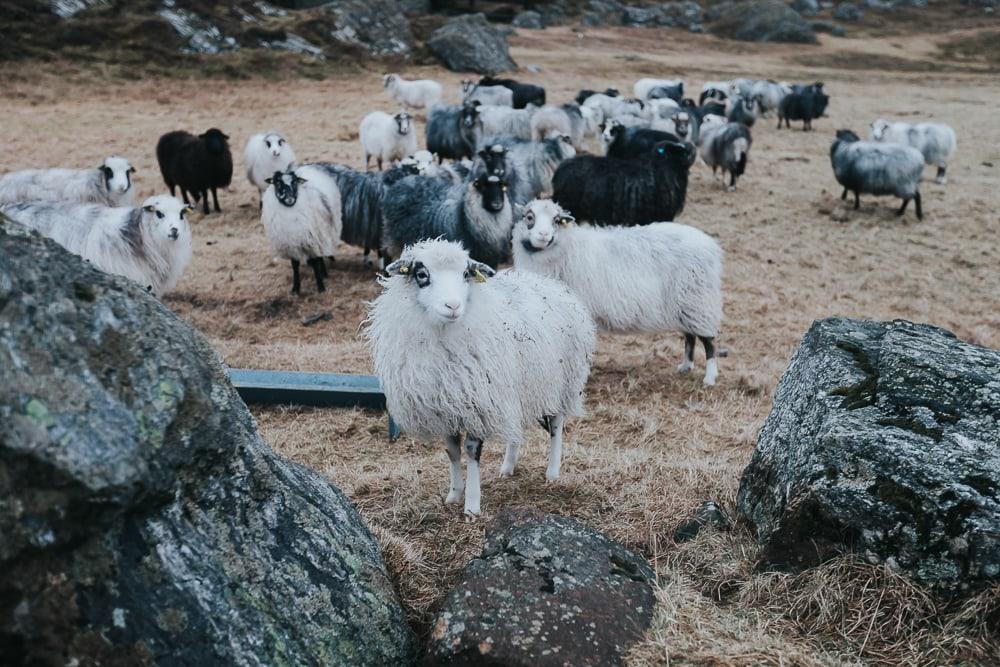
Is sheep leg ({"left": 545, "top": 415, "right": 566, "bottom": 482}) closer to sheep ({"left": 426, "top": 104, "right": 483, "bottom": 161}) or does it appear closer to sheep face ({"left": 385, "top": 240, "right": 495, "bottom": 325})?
sheep face ({"left": 385, "top": 240, "right": 495, "bottom": 325})

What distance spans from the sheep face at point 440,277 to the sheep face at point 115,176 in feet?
25.7

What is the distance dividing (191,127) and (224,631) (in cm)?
1865

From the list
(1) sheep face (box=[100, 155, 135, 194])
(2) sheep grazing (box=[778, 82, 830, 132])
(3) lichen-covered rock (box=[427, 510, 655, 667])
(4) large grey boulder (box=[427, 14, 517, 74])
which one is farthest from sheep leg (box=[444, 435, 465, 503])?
(4) large grey boulder (box=[427, 14, 517, 74])

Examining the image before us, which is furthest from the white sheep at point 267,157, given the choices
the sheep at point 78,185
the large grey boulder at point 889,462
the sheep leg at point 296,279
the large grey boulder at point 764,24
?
the large grey boulder at point 764,24

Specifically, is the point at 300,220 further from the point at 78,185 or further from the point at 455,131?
the point at 455,131

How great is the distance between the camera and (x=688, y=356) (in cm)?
766

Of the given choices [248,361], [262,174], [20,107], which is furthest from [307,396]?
[20,107]

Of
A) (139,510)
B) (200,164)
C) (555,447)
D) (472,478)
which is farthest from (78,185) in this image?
(139,510)

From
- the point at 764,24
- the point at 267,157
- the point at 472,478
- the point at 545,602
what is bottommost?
the point at 472,478

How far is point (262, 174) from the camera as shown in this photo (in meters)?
13.3

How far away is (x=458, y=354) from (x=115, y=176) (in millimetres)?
8358

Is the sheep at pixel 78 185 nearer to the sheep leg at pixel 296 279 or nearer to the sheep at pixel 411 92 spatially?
the sheep leg at pixel 296 279

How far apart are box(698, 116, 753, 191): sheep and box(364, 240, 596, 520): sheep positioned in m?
12.0

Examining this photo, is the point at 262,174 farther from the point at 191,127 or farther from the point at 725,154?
the point at 725,154
